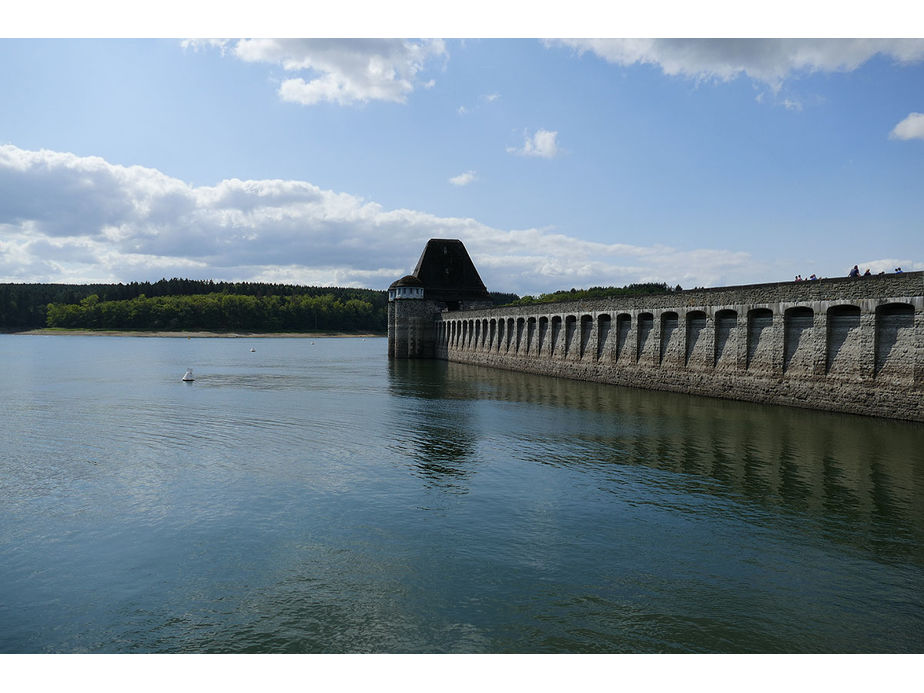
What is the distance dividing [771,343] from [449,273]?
68.7 m

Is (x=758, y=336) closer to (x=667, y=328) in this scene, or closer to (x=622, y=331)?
(x=667, y=328)

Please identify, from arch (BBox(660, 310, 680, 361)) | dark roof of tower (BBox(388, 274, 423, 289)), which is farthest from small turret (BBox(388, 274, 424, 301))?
arch (BBox(660, 310, 680, 361))

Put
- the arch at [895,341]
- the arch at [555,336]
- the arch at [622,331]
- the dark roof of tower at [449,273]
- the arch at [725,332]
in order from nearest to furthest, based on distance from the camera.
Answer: the arch at [895,341] < the arch at [725,332] < the arch at [622,331] < the arch at [555,336] < the dark roof of tower at [449,273]

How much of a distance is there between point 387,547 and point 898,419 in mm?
24943

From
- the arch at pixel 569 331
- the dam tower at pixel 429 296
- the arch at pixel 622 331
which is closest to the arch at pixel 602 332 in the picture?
the arch at pixel 622 331

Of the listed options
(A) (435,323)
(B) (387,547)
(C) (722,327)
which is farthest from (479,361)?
(B) (387,547)

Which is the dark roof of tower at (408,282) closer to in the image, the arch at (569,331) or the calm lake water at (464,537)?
the arch at (569,331)

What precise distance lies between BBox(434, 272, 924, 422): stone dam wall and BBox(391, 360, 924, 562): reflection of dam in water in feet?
4.58

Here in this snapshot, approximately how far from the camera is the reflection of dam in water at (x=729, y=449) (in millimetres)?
15055

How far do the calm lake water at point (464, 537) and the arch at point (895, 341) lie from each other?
2.70m

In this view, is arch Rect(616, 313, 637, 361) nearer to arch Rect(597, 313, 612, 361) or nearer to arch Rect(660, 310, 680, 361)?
arch Rect(597, 313, 612, 361)

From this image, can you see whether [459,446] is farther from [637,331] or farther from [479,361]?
[479,361]

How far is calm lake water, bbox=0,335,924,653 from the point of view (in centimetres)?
906

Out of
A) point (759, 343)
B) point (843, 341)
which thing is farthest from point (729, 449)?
point (759, 343)
